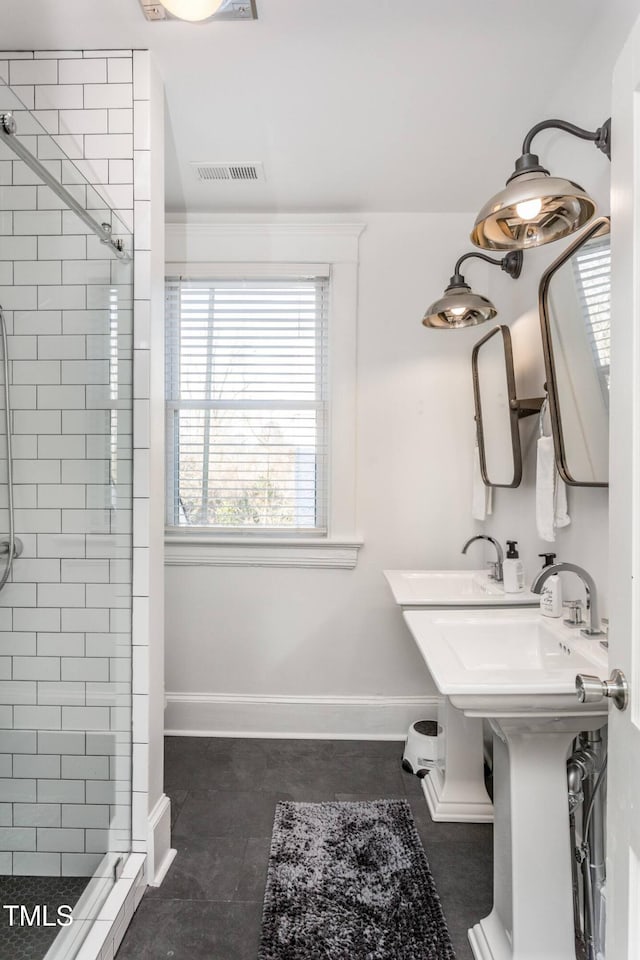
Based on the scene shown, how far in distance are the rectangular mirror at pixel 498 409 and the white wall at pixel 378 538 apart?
190mm

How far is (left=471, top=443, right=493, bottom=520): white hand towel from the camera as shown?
2598 mm

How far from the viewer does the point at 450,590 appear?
2363mm

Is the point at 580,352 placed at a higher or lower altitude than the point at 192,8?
lower

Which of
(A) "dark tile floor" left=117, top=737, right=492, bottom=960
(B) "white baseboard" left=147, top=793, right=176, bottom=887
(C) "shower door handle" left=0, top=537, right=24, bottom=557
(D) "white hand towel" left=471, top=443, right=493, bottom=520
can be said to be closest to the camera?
(C) "shower door handle" left=0, top=537, right=24, bottom=557

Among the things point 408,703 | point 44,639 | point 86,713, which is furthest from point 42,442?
point 408,703

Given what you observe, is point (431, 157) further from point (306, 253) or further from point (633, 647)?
point (633, 647)

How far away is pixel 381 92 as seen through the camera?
192 centimetres

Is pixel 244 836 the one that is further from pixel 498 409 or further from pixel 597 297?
pixel 597 297

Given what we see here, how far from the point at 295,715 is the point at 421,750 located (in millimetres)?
678

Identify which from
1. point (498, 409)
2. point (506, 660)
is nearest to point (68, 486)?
point (506, 660)

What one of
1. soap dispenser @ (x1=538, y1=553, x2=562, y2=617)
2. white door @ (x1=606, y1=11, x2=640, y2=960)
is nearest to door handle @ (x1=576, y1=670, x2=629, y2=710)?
white door @ (x1=606, y1=11, x2=640, y2=960)

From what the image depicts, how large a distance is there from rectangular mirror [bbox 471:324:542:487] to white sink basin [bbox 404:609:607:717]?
71 centimetres

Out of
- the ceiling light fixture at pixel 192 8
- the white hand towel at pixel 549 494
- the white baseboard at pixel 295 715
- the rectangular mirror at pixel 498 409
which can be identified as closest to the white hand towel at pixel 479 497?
the rectangular mirror at pixel 498 409

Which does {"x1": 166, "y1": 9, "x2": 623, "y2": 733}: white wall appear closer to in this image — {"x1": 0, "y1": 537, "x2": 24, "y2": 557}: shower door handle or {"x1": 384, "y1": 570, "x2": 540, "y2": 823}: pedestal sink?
{"x1": 384, "y1": 570, "x2": 540, "y2": 823}: pedestal sink
